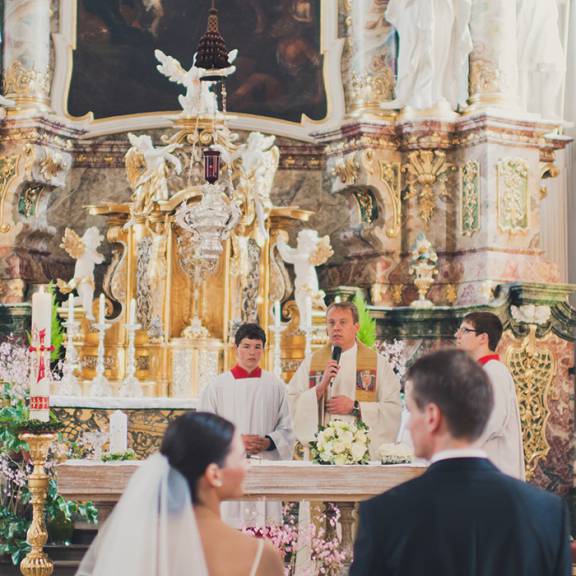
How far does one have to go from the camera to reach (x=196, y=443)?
3582 mm

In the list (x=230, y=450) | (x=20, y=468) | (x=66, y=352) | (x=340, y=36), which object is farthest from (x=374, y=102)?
(x=230, y=450)

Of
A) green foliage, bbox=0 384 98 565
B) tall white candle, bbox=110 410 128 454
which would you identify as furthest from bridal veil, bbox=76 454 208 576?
green foliage, bbox=0 384 98 565

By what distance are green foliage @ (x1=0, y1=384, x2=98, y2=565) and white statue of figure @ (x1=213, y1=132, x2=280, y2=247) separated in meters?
3.53

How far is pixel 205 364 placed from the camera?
12.2 m

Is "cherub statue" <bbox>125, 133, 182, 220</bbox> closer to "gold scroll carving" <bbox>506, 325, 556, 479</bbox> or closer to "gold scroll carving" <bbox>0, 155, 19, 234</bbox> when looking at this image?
"gold scroll carving" <bbox>0, 155, 19, 234</bbox>

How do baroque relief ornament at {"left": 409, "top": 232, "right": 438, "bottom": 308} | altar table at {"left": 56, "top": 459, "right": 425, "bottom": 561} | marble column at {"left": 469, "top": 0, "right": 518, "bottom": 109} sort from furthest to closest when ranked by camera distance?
marble column at {"left": 469, "top": 0, "right": 518, "bottom": 109}, baroque relief ornament at {"left": 409, "top": 232, "right": 438, "bottom": 308}, altar table at {"left": 56, "top": 459, "right": 425, "bottom": 561}

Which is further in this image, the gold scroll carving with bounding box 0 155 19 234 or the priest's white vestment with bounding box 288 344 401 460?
the gold scroll carving with bounding box 0 155 19 234

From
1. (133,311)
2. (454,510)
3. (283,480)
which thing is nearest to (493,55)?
(133,311)

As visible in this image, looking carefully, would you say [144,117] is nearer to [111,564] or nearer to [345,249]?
[345,249]

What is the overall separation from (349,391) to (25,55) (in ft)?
22.5

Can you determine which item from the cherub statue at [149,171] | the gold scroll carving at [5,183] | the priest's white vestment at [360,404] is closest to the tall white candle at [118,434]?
the priest's white vestment at [360,404]

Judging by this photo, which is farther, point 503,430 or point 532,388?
point 532,388

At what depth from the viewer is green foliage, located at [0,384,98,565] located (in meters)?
9.12

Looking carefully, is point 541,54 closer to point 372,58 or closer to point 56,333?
point 372,58
